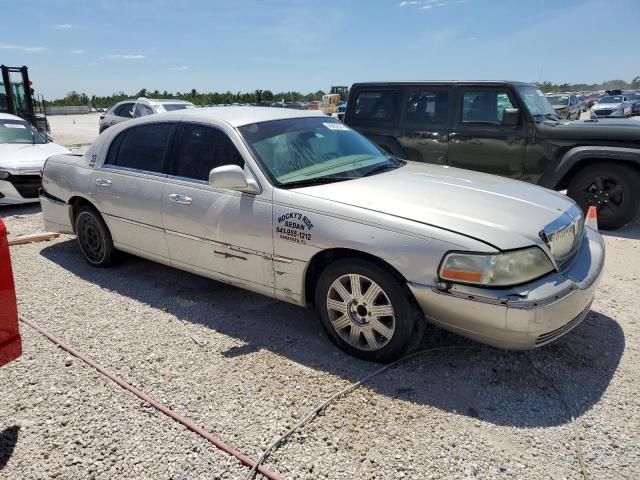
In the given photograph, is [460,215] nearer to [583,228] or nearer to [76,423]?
[583,228]

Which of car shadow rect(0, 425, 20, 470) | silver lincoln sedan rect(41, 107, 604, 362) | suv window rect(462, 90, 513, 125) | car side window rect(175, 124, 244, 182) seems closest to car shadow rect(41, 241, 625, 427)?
silver lincoln sedan rect(41, 107, 604, 362)

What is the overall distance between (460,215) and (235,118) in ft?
6.52

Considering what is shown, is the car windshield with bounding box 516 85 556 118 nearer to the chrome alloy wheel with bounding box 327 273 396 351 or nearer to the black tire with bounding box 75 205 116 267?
the chrome alloy wheel with bounding box 327 273 396 351

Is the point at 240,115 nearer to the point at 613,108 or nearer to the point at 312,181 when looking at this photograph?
the point at 312,181

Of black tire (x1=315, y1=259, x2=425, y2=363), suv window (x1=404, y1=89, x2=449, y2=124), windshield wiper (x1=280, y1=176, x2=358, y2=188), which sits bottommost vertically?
black tire (x1=315, y1=259, x2=425, y2=363)

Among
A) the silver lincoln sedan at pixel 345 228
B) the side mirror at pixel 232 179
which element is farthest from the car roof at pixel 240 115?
the side mirror at pixel 232 179

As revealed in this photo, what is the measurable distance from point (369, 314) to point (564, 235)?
52.4 inches

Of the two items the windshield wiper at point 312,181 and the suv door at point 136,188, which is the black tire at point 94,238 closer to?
the suv door at point 136,188

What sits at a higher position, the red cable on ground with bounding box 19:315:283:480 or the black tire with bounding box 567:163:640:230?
the black tire with bounding box 567:163:640:230

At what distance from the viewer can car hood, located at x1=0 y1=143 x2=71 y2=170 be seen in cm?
734

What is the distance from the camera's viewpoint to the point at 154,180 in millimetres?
4137

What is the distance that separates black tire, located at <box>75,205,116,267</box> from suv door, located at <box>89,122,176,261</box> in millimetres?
156

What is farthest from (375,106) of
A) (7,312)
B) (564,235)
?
(7,312)

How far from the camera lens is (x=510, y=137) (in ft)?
21.9
